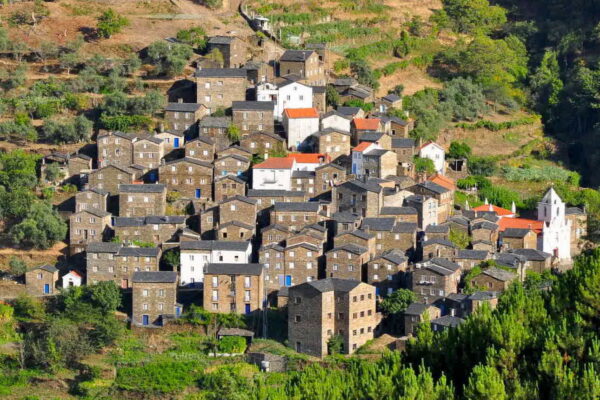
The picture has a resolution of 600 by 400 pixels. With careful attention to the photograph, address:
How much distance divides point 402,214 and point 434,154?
862 cm

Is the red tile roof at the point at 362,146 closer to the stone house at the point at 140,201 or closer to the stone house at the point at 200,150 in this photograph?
the stone house at the point at 200,150

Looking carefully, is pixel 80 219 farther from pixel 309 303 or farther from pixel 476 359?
pixel 476 359

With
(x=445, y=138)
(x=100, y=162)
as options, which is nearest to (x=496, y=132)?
(x=445, y=138)

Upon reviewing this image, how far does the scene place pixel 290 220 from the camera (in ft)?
234

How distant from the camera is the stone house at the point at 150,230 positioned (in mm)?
70812

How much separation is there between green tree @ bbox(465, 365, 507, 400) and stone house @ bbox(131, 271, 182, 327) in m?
23.4

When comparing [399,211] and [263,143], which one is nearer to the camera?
[399,211]

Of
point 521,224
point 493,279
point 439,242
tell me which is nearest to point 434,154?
point 521,224

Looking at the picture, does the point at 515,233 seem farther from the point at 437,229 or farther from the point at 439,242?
the point at 439,242

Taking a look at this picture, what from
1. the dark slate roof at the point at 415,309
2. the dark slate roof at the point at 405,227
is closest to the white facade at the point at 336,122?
the dark slate roof at the point at 405,227

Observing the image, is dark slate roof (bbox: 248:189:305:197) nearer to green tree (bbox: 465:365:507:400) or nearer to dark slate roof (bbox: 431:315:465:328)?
dark slate roof (bbox: 431:315:465:328)

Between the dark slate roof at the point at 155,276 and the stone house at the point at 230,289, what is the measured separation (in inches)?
59.9

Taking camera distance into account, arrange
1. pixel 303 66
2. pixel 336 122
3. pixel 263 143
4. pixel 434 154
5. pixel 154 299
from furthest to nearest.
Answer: pixel 303 66 < pixel 434 154 < pixel 336 122 < pixel 263 143 < pixel 154 299

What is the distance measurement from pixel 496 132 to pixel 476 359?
3882cm
